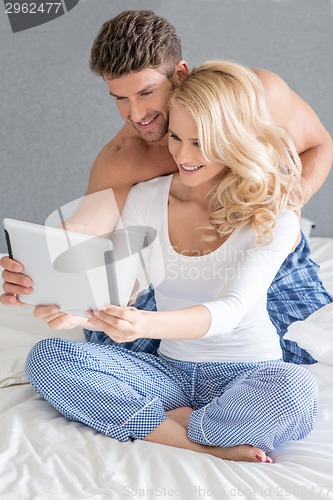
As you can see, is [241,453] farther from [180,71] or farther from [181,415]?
[180,71]

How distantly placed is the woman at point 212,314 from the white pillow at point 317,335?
0.10m

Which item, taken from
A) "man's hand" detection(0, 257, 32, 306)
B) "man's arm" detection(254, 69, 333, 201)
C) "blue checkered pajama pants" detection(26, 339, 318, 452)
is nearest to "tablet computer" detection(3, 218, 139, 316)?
"man's hand" detection(0, 257, 32, 306)

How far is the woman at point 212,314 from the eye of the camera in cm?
136

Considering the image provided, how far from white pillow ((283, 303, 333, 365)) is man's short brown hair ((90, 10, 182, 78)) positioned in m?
0.67

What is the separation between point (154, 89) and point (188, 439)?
2.56 ft

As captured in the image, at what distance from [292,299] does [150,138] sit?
1.79 ft

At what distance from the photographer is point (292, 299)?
1830mm

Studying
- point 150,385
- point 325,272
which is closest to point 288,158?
point 150,385

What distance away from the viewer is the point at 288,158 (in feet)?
5.25

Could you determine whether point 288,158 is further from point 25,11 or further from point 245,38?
point 25,11
